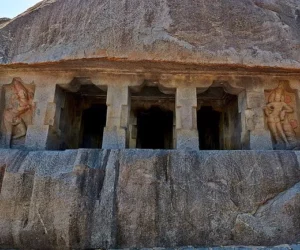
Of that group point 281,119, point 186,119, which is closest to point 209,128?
point 281,119

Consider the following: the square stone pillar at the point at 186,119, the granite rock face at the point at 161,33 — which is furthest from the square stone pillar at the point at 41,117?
the square stone pillar at the point at 186,119

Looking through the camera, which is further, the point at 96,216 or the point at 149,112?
the point at 149,112

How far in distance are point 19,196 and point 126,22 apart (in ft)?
7.42

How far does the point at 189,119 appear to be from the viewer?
363 cm

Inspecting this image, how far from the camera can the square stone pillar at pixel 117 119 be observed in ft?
11.6

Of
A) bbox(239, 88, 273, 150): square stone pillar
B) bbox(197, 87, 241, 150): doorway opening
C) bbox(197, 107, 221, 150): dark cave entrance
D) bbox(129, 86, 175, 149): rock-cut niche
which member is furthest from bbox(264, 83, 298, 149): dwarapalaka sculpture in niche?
bbox(129, 86, 175, 149): rock-cut niche

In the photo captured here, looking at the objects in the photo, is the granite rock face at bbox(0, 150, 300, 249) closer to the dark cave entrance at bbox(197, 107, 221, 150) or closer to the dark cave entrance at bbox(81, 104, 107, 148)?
the dark cave entrance at bbox(81, 104, 107, 148)

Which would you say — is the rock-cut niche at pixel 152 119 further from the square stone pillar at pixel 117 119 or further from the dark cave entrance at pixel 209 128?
the square stone pillar at pixel 117 119

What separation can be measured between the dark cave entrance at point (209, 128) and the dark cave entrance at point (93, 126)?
5.65 feet

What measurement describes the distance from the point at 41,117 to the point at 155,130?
225 cm

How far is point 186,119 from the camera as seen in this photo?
11.9ft

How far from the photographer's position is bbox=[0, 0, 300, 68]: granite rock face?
3.48 metres

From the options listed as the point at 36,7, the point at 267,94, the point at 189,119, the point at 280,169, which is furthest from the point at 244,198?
the point at 36,7

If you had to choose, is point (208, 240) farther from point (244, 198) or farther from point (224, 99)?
point (224, 99)
